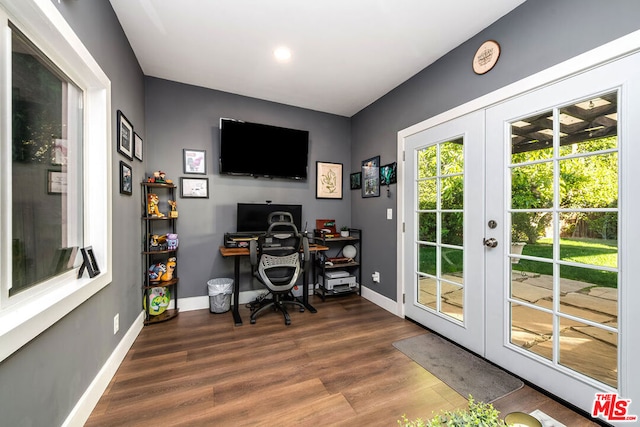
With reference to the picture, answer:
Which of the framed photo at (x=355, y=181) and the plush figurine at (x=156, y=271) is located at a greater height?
the framed photo at (x=355, y=181)

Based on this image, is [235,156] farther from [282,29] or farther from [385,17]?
[385,17]

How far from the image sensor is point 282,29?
210 cm

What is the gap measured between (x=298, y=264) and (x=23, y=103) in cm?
222

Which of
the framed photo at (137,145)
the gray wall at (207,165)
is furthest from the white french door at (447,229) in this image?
the framed photo at (137,145)

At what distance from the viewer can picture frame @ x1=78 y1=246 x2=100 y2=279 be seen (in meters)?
1.56

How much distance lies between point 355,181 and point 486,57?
2074 millimetres

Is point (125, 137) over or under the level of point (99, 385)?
over

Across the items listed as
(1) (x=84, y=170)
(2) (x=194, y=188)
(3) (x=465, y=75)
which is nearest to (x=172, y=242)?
(2) (x=194, y=188)

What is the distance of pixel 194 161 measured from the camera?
3.08 meters

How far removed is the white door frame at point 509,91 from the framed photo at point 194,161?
2.32 m

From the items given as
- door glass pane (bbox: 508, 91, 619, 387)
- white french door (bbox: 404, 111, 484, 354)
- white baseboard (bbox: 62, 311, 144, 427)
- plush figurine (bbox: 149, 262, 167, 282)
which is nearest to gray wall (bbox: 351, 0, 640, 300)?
white french door (bbox: 404, 111, 484, 354)

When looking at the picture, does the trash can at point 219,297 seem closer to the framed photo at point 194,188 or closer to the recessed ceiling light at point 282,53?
the framed photo at point 194,188

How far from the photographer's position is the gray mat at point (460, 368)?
1699 millimetres

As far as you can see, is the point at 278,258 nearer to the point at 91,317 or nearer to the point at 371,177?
the point at 91,317
